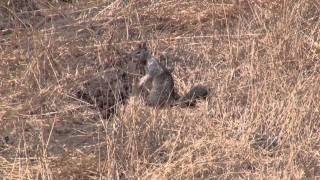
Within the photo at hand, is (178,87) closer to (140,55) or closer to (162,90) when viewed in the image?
(140,55)

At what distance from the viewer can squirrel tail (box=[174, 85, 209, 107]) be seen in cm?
433

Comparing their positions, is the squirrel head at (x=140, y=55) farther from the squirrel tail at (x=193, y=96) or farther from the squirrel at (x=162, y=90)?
the squirrel tail at (x=193, y=96)

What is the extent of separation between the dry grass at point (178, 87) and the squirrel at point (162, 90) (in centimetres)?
8

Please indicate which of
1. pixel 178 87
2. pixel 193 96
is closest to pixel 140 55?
pixel 178 87

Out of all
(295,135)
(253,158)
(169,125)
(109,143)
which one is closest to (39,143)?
(109,143)

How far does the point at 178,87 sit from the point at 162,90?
507 millimetres

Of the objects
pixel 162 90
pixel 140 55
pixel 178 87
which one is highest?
pixel 140 55

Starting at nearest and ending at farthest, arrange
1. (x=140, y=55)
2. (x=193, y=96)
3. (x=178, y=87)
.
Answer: (x=193, y=96), (x=140, y=55), (x=178, y=87)

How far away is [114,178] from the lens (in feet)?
11.1

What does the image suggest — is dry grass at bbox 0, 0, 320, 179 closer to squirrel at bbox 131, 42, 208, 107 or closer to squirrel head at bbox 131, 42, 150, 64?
squirrel at bbox 131, 42, 208, 107

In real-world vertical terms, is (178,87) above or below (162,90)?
below

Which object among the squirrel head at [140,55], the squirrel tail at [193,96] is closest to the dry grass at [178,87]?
the squirrel tail at [193,96]

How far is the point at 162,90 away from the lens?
435 centimetres

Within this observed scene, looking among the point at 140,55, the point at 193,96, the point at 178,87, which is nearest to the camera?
the point at 193,96
